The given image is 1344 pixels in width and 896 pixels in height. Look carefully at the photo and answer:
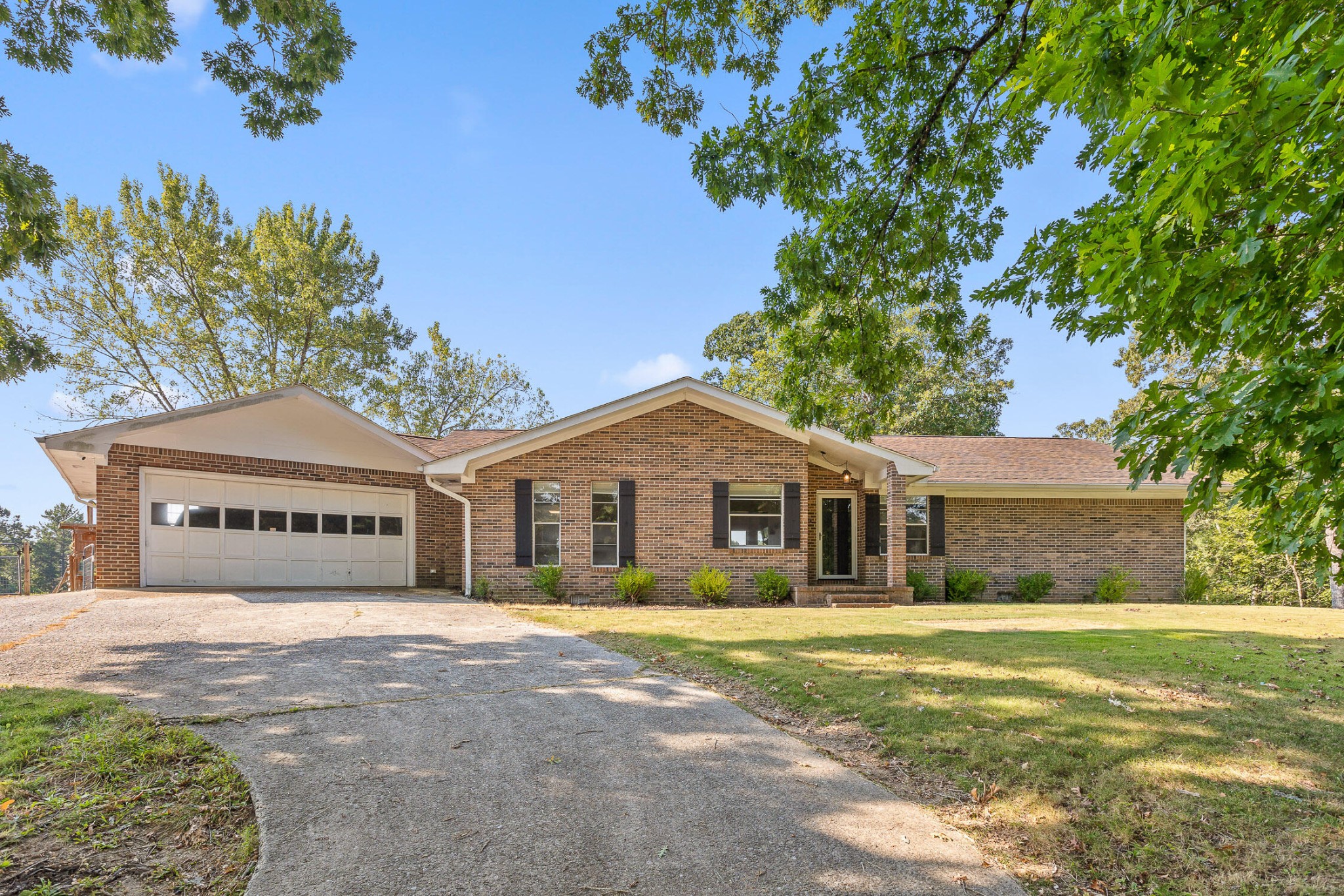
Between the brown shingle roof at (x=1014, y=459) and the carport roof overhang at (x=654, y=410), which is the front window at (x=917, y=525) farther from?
the carport roof overhang at (x=654, y=410)

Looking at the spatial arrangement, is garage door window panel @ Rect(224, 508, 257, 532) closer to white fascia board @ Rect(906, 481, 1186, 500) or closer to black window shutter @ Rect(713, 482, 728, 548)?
black window shutter @ Rect(713, 482, 728, 548)

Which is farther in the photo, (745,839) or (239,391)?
(239,391)

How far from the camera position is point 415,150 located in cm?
1217

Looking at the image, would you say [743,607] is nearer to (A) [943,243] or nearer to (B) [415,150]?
(A) [943,243]

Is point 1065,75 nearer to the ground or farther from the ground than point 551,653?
farther from the ground

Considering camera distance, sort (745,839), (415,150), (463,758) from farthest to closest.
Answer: (415,150) → (463,758) → (745,839)

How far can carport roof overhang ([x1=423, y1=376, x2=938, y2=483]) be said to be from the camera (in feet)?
43.8

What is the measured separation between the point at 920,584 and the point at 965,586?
107cm

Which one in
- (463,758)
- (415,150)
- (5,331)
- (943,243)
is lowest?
(463,758)

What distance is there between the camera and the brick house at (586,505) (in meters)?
12.8

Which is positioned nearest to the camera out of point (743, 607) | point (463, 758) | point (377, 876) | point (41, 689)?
point (377, 876)

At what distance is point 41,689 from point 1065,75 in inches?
295

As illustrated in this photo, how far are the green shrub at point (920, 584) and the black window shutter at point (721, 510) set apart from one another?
14.5 feet

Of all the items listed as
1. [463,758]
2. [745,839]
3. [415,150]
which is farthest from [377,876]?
[415,150]
